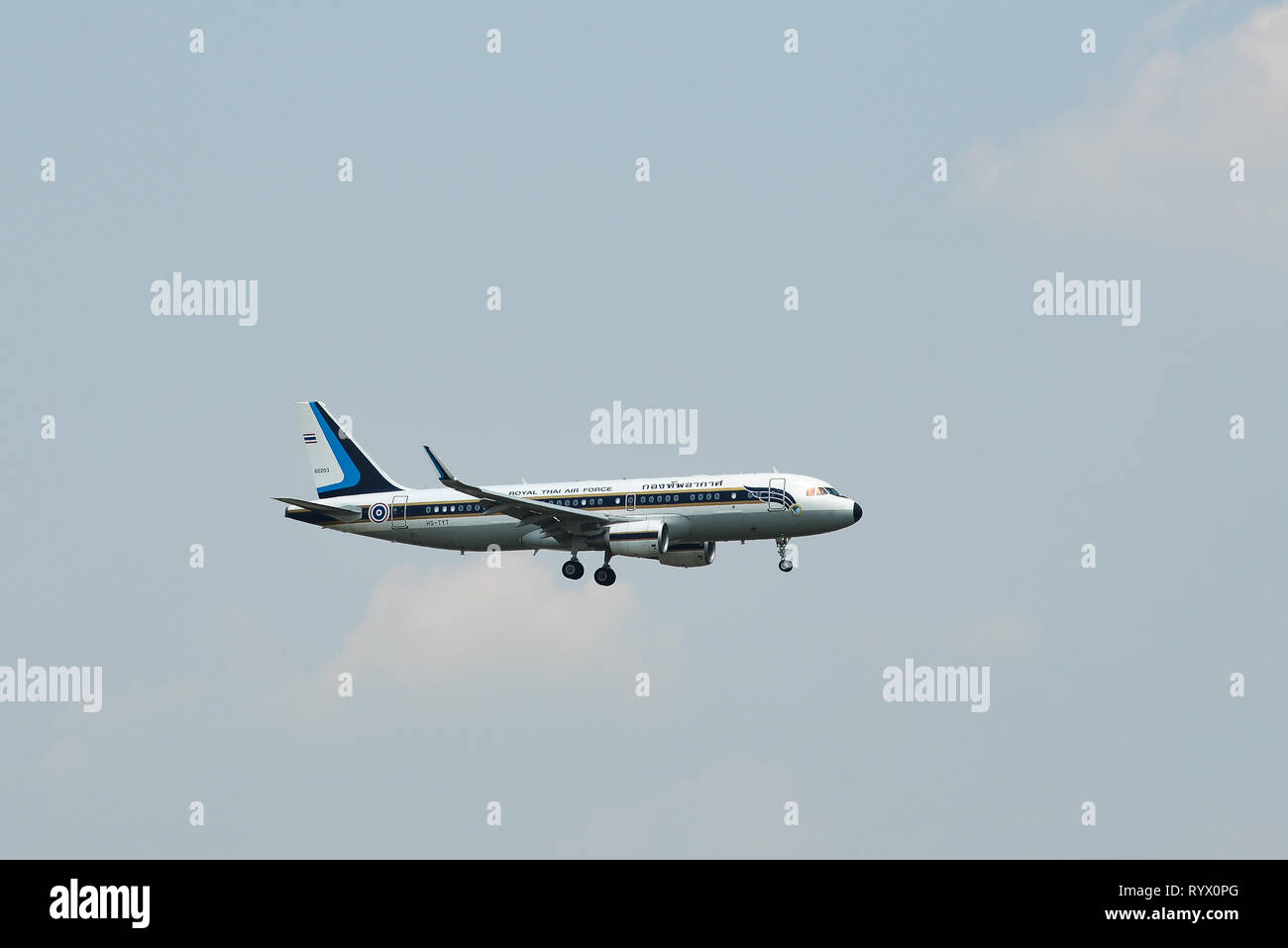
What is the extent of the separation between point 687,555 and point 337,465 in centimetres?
1939

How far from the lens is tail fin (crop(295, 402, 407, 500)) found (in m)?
99.1

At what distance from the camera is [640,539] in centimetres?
8981

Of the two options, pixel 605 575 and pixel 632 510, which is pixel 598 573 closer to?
pixel 605 575

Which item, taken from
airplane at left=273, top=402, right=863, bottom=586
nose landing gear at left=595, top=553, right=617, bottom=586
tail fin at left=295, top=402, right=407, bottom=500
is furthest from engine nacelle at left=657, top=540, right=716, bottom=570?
tail fin at left=295, top=402, right=407, bottom=500

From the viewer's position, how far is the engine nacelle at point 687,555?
9262cm

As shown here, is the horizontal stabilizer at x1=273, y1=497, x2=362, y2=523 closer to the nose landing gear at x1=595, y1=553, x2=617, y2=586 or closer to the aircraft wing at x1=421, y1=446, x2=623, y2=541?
the aircraft wing at x1=421, y1=446, x2=623, y2=541

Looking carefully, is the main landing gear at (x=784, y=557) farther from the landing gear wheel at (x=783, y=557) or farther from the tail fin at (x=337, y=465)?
the tail fin at (x=337, y=465)

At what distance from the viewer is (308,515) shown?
9806 cm

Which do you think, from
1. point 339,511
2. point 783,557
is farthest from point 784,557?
point 339,511

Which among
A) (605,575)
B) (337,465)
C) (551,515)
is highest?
(337,465)

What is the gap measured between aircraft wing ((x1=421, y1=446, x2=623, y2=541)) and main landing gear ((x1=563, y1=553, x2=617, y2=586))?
1.40m

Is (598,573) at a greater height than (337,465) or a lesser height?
lesser

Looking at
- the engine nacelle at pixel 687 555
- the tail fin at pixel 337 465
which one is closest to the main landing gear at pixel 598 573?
the engine nacelle at pixel 687 555

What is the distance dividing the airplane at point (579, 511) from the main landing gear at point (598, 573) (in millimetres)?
46
